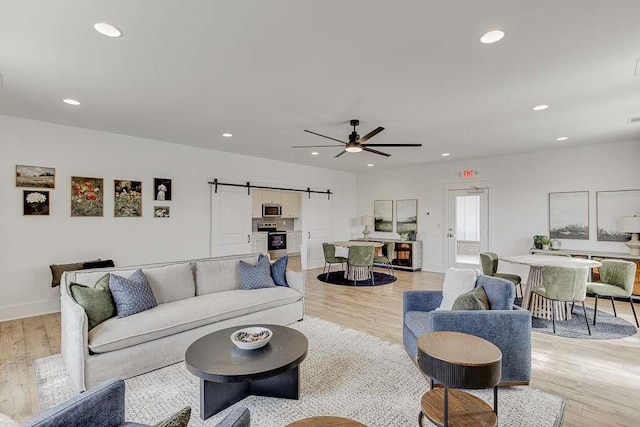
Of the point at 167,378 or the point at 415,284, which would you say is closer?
the point at 167,378

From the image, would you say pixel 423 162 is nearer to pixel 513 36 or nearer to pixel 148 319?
pixel 513 36

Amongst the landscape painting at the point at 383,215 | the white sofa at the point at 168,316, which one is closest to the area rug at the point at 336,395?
the white sofa at the point at 168,316

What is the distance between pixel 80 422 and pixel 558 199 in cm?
754

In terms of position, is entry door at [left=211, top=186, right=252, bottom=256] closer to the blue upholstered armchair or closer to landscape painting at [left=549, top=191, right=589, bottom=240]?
the blue upholstered armchair

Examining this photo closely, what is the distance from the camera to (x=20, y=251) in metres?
4.36

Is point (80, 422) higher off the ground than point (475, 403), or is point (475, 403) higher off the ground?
point (80, 422)

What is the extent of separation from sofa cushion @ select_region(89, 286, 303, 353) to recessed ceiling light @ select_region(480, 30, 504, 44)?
3.27m

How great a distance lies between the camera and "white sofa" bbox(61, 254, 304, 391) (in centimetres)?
253

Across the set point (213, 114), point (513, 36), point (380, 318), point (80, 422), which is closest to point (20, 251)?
point (213, 114)

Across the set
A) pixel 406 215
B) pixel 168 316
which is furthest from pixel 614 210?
pixel 168 316

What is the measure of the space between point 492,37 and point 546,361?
2.99 m

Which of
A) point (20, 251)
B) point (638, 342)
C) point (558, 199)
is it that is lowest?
point (638, 342)

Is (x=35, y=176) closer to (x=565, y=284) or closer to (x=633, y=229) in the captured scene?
(x=565, y=284)

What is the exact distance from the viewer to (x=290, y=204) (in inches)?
427
